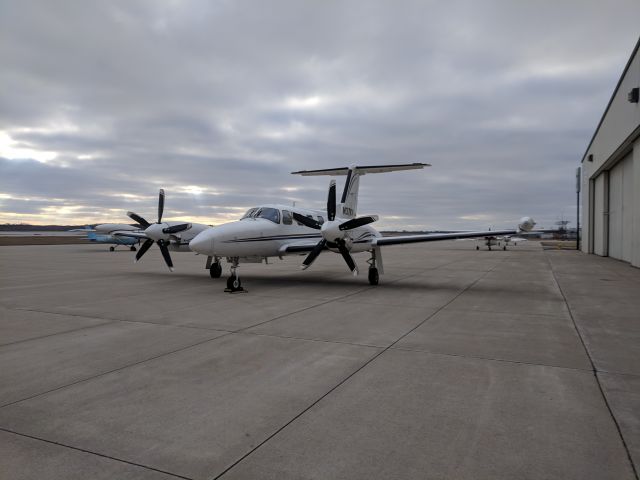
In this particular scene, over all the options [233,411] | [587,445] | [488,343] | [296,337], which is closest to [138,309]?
[296,337]

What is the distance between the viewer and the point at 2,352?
A: 251 inches

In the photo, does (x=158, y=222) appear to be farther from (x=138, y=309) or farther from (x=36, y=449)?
(x=36, y=449)

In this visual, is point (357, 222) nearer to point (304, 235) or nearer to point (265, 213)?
point (304, 235)

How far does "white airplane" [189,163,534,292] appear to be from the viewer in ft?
43.6

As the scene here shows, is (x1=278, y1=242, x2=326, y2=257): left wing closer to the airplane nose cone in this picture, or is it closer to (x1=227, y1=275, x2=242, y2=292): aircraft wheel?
(x1=227, y1=275, x2=242, y2=292): aircraft wheel

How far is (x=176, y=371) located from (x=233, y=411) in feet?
5.29

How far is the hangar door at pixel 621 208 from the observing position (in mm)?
25016

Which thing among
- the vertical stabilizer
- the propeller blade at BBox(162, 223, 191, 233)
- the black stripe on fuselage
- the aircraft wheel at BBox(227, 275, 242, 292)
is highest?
the vertical stabilizer

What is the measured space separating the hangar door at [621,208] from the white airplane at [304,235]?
53.3 feet

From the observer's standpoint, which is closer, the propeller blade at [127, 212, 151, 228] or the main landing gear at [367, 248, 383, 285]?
the main landing gear at [367, 248, 383, 285]

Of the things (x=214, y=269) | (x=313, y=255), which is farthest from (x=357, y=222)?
(x=214, y=269)

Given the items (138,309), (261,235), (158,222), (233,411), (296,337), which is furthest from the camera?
(158,222)

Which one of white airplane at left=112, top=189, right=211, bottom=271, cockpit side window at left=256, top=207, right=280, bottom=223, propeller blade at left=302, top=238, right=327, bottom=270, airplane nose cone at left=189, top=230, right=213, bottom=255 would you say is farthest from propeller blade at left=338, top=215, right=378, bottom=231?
white airplane at left=112, top=189, right=211, bottom=271

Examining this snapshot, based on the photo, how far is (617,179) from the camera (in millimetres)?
29422
